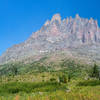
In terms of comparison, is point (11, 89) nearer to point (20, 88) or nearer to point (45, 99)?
point (20, 88)

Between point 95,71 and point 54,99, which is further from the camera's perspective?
point 95,71

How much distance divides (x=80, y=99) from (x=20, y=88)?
79.1ft

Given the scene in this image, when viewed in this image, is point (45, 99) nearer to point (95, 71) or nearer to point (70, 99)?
point (70, 99)

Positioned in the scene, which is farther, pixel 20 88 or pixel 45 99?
pixel 20 88

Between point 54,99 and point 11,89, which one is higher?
point 54,99

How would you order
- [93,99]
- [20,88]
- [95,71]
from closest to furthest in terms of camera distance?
[93,99], [20,88], [95,71]

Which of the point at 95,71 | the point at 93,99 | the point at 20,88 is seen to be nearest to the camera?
the point at 93,99

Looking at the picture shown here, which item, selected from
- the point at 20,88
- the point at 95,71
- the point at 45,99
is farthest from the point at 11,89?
the point at 95,71

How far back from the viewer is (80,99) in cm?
1007

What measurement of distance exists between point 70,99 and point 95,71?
7760 centimetres

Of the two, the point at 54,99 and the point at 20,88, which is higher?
the point at 54,99

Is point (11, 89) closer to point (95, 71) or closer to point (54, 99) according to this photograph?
point (54, 99)

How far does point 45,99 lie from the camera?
1045cm

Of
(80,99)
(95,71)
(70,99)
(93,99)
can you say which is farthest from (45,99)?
(95,71)
